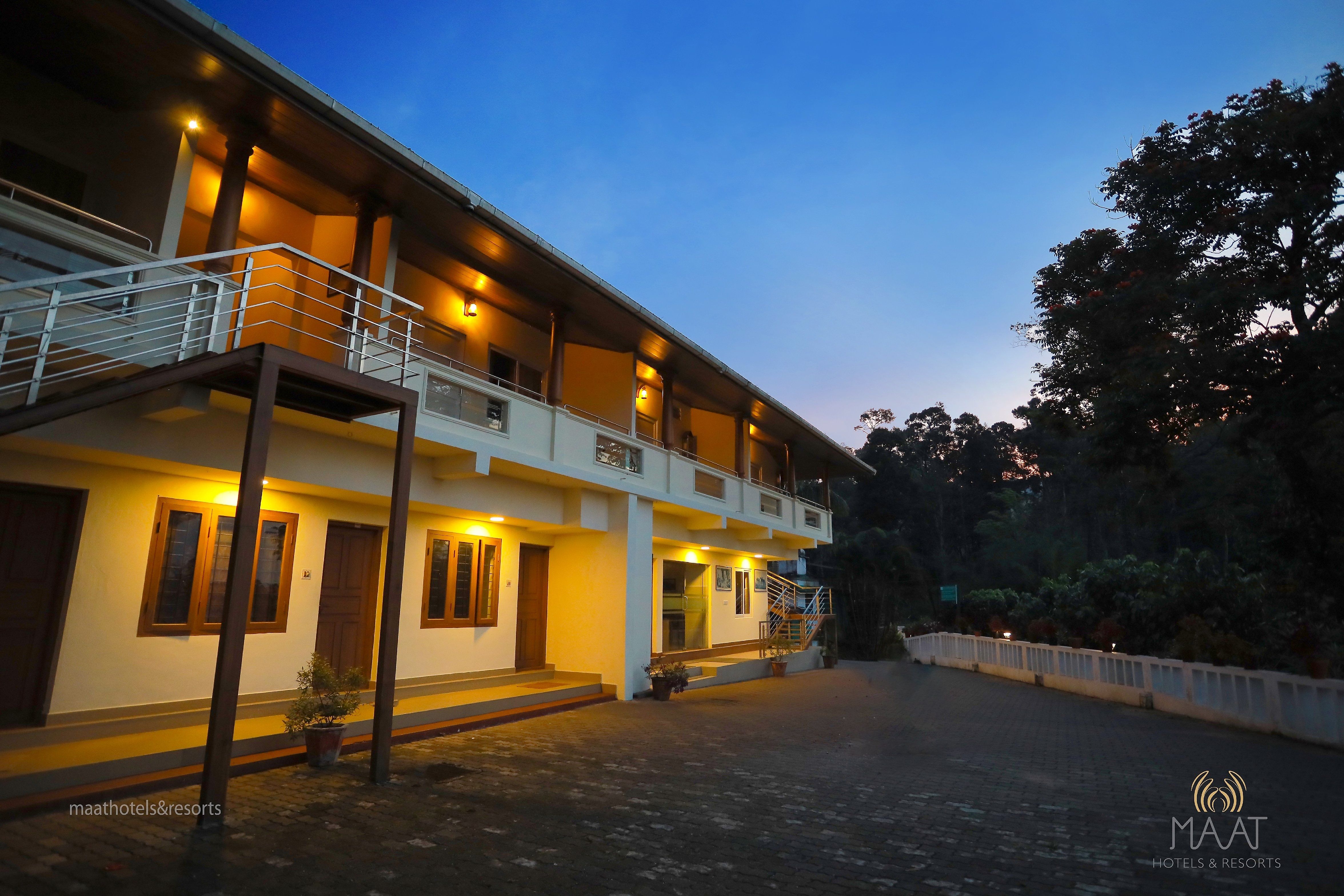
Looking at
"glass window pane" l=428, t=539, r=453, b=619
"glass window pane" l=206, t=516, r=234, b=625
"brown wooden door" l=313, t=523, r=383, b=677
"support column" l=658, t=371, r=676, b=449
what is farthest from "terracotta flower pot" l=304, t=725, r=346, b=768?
"support column" l=658, t=371, r=676, b=449

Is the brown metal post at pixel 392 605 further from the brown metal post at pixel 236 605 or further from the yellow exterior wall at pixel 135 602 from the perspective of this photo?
the yellow exterior wall at pixel 135 602

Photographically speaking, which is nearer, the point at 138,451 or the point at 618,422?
the point at 138,451

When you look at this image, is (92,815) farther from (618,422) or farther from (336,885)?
(618,422)

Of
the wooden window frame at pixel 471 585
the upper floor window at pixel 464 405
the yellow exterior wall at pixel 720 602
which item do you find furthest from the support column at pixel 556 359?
the yellow exterior wall at pixel 720 602

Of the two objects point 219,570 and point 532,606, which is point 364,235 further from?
point 532,606

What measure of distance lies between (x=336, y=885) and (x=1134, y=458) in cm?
1329

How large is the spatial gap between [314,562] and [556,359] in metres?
4.92

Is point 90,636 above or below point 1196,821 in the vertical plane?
above

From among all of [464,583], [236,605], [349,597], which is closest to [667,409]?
[464,583]

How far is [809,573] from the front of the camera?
135 ft

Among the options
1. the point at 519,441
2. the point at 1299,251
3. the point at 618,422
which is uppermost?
the point at 1299,251

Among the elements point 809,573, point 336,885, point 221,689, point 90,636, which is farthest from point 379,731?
point 809,573

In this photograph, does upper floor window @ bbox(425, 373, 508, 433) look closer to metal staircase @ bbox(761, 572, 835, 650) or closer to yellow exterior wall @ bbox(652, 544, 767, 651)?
yellow exterior wall @ bbox(652, 544, 767, 651)

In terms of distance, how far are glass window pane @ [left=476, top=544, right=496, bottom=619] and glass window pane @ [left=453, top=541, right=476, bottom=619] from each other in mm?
184
